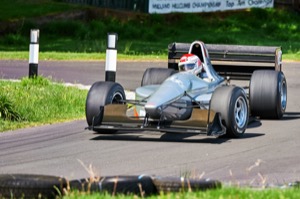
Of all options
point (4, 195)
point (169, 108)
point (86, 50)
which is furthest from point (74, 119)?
point (86, 50)

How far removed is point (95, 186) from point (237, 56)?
333 inches

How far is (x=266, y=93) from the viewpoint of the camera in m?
14.7

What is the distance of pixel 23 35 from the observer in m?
32.4

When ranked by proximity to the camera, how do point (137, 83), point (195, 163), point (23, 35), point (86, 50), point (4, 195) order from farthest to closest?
point (23, 35) → point (86, 50) → point (137, 83) → point (195, 163) → point (4, 195)

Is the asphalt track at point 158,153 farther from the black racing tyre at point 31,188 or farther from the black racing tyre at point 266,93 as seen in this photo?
the black racing tyre at point 31,188

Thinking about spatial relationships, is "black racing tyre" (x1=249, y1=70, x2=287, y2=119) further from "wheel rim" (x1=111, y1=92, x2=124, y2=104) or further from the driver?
"wheel rim" (x1=111, y1=92, x2=124, y2=104)

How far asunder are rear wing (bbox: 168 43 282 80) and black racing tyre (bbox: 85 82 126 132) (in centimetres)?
246

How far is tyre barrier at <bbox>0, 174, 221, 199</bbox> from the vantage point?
784 cm

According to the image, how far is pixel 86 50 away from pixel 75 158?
1809cm

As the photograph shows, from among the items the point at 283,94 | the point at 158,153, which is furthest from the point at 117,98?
the point at 283,94

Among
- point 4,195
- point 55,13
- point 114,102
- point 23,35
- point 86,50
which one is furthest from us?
point 55,13

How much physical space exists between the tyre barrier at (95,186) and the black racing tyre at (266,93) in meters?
6.72

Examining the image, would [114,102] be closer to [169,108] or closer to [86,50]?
[169,108]

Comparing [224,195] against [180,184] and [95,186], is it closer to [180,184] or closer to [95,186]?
[180,184]
